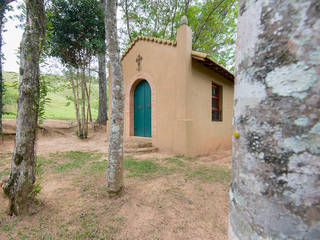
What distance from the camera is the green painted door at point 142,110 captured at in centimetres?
659

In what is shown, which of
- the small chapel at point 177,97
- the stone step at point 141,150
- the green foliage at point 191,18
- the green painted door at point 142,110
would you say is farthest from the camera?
the green foliage at point 191,18

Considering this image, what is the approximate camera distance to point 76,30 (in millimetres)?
6680

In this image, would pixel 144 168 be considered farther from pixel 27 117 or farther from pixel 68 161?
pixel 27 117

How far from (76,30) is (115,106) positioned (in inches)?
245

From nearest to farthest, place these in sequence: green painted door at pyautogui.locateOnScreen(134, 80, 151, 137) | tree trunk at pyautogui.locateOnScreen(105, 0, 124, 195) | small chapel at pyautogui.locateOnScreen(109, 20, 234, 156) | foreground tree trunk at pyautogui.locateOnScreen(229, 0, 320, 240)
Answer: foreground tree trunk at pyautogui.locateOnScreen(229, 0, 320, 240) → tree trunk at pyautogui.locateOnScreen(105, 0, 124, 195) → small chapel at pyautogui.locateOnScreen(109, 20, 234, 156) → green painted door at pyautogui.locateOnScreen(134, 80, 151, 137)

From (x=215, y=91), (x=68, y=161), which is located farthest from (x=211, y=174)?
(x=215, y=91)

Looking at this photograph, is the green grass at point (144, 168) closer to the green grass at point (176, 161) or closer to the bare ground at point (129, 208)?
the bare ground at point (129, 208)

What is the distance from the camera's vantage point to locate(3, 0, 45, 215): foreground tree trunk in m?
1.96

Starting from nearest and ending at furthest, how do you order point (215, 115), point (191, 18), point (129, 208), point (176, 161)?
1. point (129, 208)
2. point (176, 161)
3. point (215, 115)
4. point (191, 18)

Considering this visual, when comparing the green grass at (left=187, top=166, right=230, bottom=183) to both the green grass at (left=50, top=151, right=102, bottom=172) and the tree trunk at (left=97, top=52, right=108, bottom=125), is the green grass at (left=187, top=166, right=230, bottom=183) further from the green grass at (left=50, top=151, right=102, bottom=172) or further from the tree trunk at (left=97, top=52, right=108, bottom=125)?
the tree trunk at (left=97, top=52, right=108, bottom=125)

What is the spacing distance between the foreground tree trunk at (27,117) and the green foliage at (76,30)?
511cm

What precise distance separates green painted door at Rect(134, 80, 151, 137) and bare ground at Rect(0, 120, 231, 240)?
Answer: 9.95 ft

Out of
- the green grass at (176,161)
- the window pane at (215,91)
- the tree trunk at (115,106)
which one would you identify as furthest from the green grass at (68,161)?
the window pane at (215,91)

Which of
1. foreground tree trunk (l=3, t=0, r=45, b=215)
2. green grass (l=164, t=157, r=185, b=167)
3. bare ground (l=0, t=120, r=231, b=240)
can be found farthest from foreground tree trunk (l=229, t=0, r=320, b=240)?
green grass (l=164, t=157, r=185, b=167)
